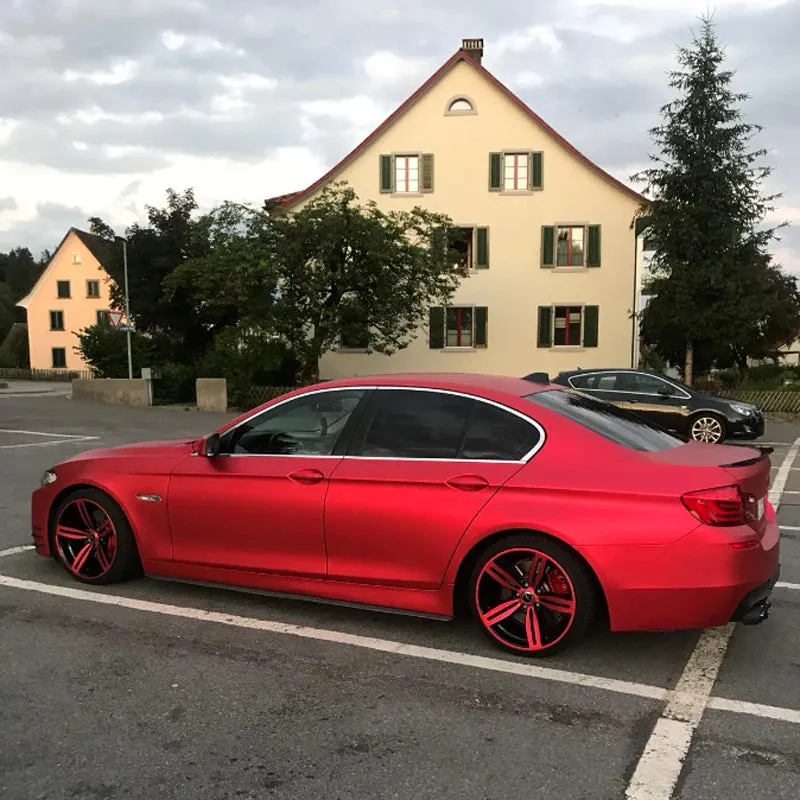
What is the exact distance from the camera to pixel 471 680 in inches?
145

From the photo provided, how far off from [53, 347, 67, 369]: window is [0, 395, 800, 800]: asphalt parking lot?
59.9 meters

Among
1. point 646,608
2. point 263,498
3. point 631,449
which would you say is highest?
point 631,449

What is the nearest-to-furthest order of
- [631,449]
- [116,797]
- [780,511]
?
[116,797]
[631,449]
[780,511]

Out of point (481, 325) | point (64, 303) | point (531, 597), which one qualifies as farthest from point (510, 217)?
point (64, 303)

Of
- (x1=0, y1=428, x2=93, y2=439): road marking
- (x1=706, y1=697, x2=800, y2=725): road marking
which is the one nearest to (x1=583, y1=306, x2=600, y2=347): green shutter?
(x1=0, y1=428, x2=93, y2=439): road marking

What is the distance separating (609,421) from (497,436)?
0.69m

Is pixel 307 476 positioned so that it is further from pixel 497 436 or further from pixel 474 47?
pixel 474 47

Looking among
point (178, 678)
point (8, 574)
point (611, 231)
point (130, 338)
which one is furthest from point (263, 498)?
point (611, 231)

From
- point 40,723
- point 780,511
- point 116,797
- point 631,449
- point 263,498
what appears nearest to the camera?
point 116,797

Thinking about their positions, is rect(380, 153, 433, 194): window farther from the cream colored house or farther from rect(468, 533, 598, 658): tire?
rect(468, 533, 598, 658): tire

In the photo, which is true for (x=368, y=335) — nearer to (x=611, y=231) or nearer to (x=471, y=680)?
(x=611, y=231)

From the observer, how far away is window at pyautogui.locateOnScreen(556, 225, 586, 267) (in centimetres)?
2928

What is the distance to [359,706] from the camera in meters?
3.41

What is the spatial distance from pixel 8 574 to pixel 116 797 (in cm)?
330
